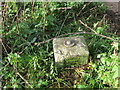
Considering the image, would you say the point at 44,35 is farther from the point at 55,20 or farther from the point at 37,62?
the point at 37,62

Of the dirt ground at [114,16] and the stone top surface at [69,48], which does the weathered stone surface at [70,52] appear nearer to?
the stone top surface at [69,48]

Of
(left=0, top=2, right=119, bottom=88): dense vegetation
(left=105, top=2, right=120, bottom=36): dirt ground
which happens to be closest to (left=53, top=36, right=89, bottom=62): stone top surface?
(left=0, top=2, right=119, bottom=88): dense vegetation

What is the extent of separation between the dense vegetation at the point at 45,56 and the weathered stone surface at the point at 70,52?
4.4 inches

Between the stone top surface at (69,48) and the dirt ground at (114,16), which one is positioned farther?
the dirt ground at (114,16)

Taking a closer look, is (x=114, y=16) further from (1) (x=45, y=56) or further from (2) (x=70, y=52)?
(1) (x=45, y=56)

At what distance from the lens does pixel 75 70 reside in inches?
99.6

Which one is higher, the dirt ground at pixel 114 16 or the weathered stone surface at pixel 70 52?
the dirt ground at pixel 114 16

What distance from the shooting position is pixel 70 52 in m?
2.40

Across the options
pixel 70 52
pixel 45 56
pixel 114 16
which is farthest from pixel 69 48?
pixel 114 16

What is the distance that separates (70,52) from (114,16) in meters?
1.63

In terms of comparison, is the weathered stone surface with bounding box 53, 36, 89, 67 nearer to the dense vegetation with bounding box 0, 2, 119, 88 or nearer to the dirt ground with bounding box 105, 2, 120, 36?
the dense vegetation with bounding box 0, 2, 119, 88

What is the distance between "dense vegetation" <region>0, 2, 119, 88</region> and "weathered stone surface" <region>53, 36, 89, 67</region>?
0.37 ft

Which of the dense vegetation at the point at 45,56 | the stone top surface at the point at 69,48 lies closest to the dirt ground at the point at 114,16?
the dense vegetation at the point at 45,56

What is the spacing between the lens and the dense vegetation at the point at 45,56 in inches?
89.8
